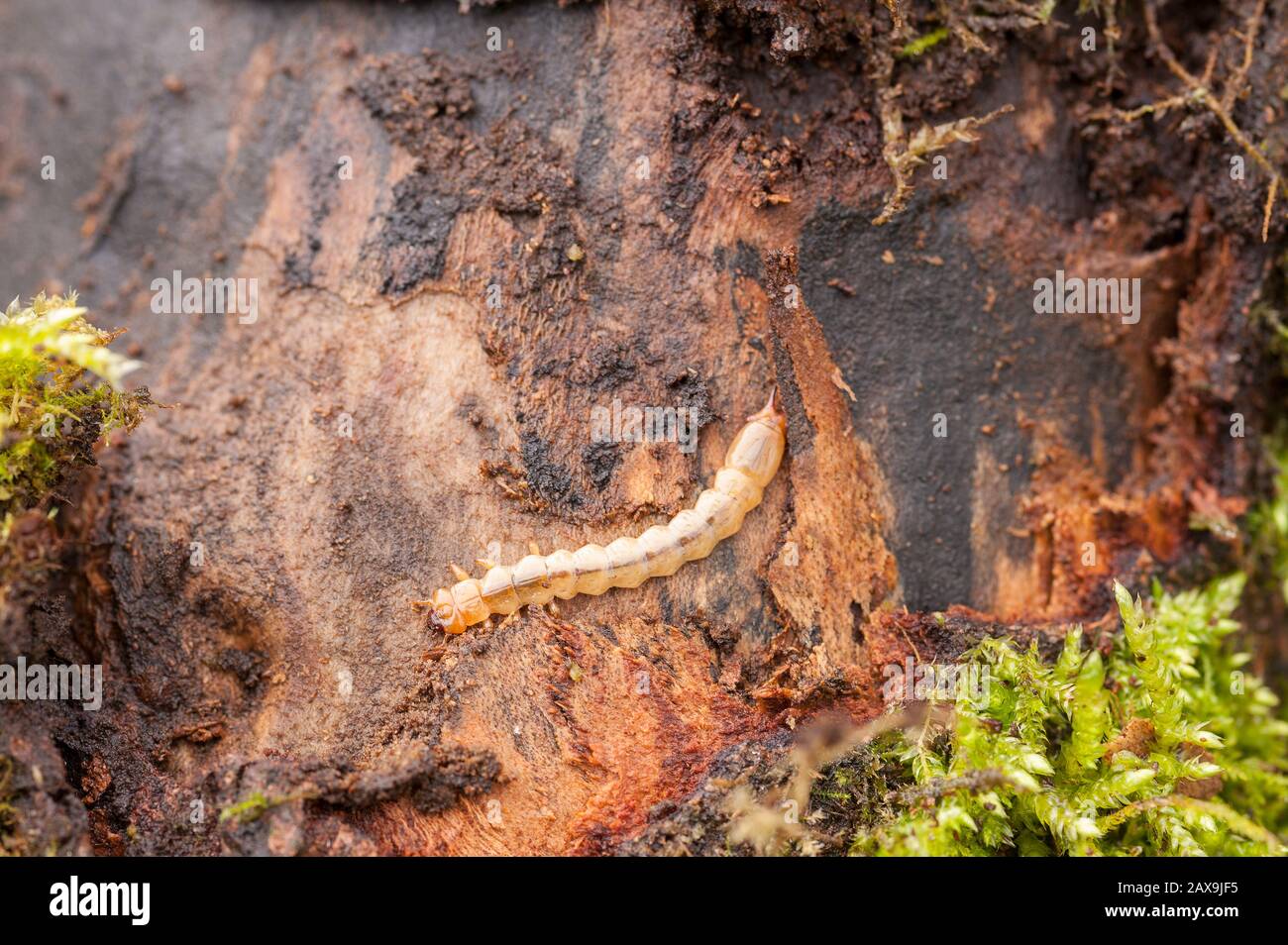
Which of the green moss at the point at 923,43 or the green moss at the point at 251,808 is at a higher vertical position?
the green moss at the point at 923,43

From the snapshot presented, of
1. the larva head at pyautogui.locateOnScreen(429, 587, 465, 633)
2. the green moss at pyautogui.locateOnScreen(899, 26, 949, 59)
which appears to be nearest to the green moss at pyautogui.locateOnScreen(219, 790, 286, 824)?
the larva head at pyautogui.locateOnScreen(429, 587, 465, 633)

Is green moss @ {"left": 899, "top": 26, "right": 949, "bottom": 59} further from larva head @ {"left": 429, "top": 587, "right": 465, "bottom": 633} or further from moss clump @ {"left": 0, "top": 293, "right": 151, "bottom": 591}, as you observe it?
moss clump @ {"left": 0, "top": 293, "right": 151, "bottom": 591}

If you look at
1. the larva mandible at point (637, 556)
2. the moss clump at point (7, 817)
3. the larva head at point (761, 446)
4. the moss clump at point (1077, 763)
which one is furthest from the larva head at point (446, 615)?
the moss clump at point (1077, 763)

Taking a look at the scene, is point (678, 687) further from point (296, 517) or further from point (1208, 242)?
point (1208, 242)

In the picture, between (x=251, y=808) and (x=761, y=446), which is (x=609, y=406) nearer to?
(x=761, y=446)

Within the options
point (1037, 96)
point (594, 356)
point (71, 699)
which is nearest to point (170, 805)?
point (71, 699)

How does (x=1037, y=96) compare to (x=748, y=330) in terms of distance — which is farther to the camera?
(x=1037, y=96)

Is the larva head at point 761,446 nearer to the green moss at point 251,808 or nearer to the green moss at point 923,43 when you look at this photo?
the green moss at point 923,43
